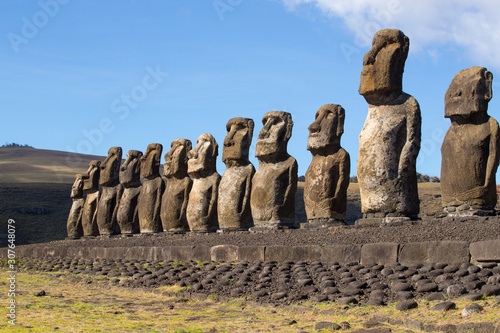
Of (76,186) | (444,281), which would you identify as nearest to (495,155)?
(444,281)

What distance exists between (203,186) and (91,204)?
6.78 m

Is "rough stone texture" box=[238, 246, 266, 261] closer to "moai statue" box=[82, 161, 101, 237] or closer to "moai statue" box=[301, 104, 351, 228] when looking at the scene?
"moai statue" box=[301, 104, 351, 228]

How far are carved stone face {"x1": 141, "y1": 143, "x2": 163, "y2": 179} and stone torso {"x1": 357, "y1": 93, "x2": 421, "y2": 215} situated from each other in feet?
28.6

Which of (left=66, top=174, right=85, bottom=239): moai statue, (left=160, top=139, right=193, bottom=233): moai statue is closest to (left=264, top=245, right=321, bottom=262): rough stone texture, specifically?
(left=160, top=139, right=193, bottom=233): moai statue

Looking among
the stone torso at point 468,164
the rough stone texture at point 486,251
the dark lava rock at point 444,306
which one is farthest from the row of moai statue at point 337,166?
the dark lava rock at point 444,306

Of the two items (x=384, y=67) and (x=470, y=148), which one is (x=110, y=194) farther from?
(x=470, y=148)

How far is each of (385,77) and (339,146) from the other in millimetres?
1972

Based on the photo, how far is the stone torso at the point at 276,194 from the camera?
14.1m

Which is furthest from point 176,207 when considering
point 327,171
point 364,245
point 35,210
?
point 35,210

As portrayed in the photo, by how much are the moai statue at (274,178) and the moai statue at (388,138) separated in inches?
102

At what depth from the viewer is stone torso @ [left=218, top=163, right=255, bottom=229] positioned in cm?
1509

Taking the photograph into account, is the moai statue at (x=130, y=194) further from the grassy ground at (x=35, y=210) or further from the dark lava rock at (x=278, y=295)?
the grassy ground at (x=35, y=210)

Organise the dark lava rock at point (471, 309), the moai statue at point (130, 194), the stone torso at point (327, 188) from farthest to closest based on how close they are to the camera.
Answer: the moai statue at point (130, 194) → the stone torso at point (327, 188) → the dark lava rock at point (471, 309)

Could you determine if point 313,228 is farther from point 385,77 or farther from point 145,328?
point 145,328
